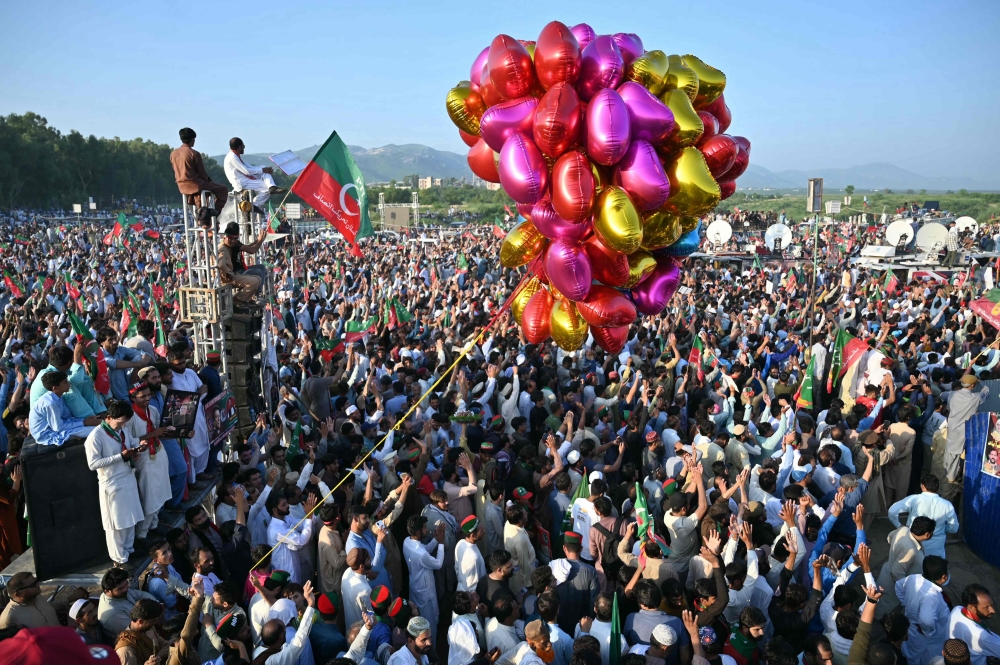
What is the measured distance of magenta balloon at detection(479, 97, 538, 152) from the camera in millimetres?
4176

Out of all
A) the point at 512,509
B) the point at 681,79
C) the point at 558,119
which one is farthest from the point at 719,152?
the point at 512,509

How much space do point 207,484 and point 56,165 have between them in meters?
66.7

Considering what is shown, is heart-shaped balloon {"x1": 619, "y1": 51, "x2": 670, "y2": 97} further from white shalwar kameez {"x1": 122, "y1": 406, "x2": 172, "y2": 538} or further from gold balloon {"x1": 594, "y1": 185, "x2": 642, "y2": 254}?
white shalwar kameez {"x1": 122, "y1": 406, "x2": 172, "y2": 538}

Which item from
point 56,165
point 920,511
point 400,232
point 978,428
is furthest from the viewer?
point 56,165

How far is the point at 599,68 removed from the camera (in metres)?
4.12

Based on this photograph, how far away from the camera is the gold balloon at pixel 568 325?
4.91 metres

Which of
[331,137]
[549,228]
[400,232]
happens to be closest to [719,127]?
A: [549,228]

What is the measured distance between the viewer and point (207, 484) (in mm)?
5668

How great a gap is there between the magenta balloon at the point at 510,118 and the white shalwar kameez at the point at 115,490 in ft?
10.1

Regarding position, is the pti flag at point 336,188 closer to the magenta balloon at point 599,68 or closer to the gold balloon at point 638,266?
the gold balloon at point 638,266

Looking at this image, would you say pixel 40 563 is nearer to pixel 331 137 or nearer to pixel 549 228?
pixel 549 228

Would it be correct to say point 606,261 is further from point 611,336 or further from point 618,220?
point 611,336

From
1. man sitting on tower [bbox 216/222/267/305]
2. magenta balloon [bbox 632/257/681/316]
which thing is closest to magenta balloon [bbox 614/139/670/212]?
magenta balloon [bbox 632/257/681/316]

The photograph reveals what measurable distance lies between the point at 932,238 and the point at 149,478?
2360 centimetres
